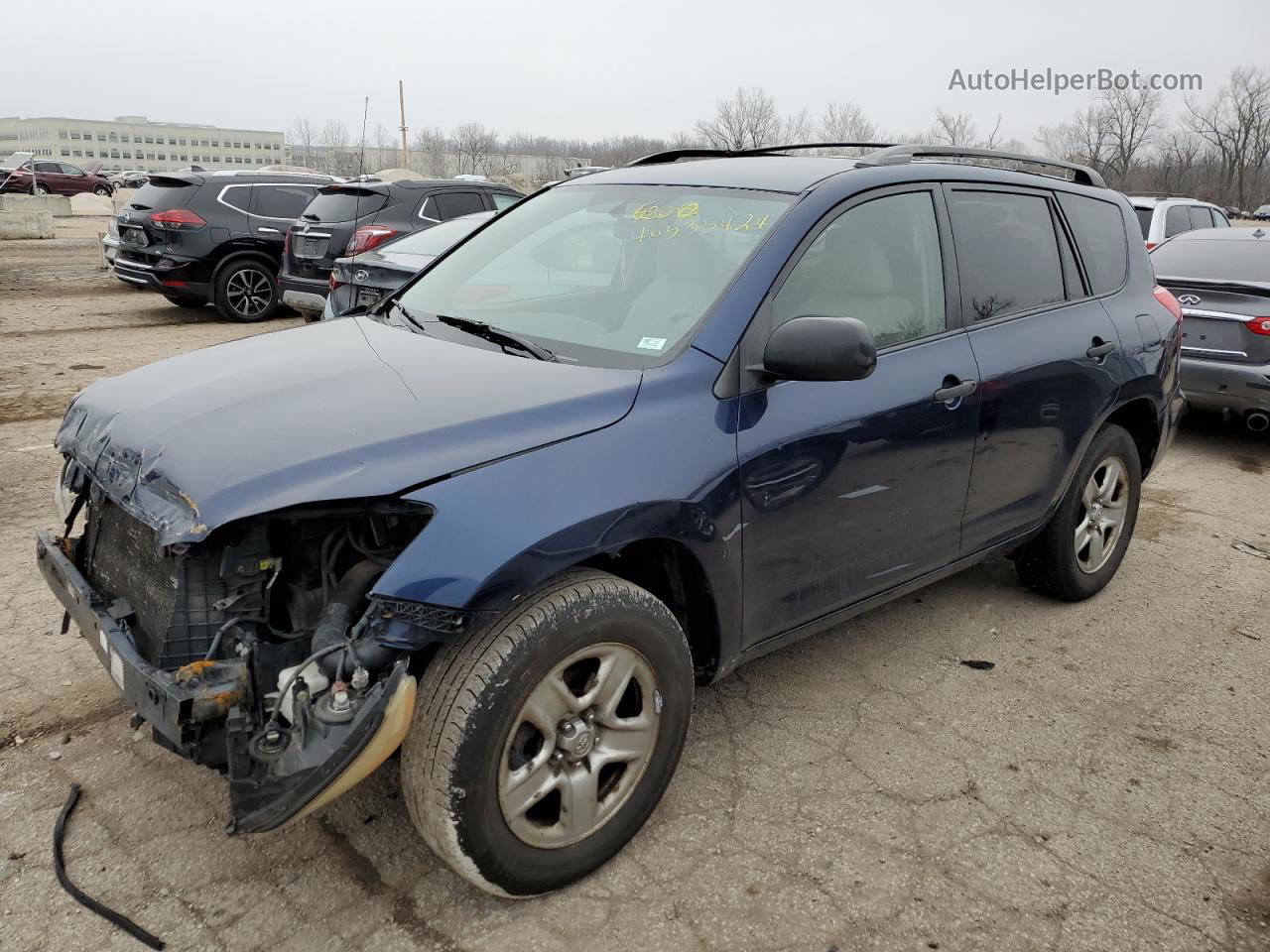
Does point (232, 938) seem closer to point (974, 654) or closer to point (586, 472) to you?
point (586, 472)

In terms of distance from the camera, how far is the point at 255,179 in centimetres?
1184

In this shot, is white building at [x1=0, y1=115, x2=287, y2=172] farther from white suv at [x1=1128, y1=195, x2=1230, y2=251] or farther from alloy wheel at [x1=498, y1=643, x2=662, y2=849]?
alloy wheel at [x1=498, y1=643, x2=662, y2=849]

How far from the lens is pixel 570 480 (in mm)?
2336

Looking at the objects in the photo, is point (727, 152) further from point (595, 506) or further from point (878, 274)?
point (595, 506)

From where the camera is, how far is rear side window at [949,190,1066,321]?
349 centimetres

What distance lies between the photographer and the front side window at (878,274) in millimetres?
2963

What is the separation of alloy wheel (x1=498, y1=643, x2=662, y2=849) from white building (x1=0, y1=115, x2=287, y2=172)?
402 ft

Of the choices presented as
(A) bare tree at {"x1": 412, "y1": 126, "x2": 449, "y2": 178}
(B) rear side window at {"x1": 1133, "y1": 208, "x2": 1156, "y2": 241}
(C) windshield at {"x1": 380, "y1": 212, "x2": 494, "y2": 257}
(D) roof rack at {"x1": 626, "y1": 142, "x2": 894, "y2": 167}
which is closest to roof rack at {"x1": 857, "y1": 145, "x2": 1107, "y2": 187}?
(D) roof rack at {"x1": 626, "y1": 142, "x2": 894, "y2": 167}

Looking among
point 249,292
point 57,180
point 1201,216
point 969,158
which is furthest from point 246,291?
point 57,180

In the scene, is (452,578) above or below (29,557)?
above

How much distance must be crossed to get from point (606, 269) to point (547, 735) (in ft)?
5.10

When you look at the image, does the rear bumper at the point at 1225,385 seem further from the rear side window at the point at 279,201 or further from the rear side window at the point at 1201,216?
the rear side window at the point at 279,201

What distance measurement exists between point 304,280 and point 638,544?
27.8 ft

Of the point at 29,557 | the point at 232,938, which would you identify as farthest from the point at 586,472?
the point at 29,557
